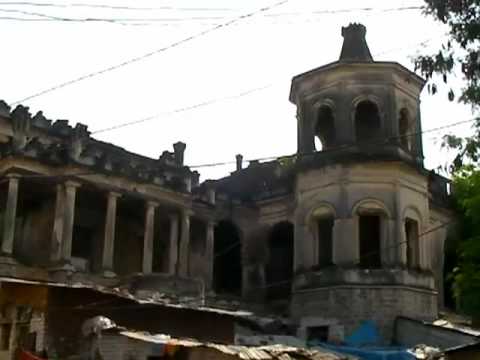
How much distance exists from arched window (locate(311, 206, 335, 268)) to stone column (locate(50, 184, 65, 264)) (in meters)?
8.90

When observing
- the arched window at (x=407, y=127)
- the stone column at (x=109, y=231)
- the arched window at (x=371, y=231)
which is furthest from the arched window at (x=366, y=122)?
the stone column at (x=109, y=231)

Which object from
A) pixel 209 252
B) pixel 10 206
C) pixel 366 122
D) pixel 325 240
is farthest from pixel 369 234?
pixel 10 206

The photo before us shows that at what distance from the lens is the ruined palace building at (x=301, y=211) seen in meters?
25.8

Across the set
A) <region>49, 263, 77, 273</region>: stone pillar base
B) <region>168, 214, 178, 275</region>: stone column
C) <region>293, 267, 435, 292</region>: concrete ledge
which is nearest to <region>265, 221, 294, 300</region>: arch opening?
<region>168, 214, 178, 275</region>: stone column

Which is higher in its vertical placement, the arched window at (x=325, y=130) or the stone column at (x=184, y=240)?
the arched window at (x=325, y=130)

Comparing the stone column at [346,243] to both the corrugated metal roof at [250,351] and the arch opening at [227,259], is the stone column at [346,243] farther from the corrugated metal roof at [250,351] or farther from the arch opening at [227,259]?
the corrugated metal roof at [250,351]

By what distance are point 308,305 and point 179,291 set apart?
4.66 metres

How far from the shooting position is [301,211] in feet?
91.9

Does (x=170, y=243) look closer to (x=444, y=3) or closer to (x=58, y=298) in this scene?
(x=58, y=298)

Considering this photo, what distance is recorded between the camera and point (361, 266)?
26.7m

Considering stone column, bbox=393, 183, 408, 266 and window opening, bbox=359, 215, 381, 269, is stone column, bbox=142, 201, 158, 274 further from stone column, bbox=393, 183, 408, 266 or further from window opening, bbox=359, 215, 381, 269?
stone column, bbox=393, 183, 408, 266

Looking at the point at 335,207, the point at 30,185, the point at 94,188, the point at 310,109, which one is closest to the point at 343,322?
the point at 335,207

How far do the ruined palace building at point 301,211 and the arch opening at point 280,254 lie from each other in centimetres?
12

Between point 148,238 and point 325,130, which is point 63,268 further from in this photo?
point 325,130
